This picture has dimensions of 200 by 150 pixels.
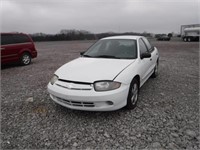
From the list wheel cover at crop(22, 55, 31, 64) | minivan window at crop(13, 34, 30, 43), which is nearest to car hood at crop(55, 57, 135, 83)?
minivan window at crop(13, 34, 30, 43)

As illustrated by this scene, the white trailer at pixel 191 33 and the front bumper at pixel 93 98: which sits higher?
the white trailer at pixel 191 33

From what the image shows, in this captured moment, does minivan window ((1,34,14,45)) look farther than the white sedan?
Yes

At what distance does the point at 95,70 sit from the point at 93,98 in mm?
619

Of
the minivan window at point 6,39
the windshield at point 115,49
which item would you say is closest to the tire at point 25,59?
the minivan window at point 6,39

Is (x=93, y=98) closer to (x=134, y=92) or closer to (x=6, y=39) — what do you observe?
(x=134, y=92)

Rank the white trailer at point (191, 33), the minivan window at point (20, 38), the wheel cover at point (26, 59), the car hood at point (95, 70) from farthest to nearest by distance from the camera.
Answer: the white trailer at point (191, 33) < the wheel cover at point (26, 59) < the minivan window at point (20, 38) < the car hood at point (95, 70)

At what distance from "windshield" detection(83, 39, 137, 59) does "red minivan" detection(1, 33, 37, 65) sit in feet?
16.2

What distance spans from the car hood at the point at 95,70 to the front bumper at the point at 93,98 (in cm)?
23

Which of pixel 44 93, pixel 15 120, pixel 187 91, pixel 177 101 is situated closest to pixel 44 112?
pixel 15 120

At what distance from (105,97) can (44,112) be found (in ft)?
4.71

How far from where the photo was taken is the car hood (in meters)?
2.78

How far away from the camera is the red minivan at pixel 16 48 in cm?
720

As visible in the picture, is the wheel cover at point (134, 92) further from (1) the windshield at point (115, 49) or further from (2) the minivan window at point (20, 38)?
(2) the minivan window at point (20, 38)

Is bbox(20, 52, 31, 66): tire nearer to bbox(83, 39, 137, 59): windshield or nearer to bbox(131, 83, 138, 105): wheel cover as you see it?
bbox(83, 39, 137, 59): windshield
